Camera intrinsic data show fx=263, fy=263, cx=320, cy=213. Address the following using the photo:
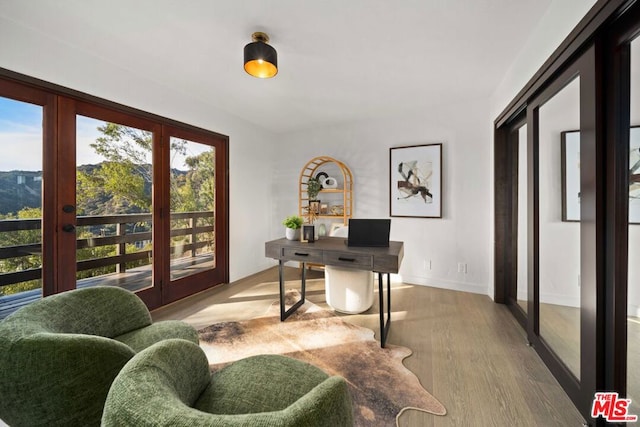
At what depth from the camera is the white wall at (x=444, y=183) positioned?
3.32 metres

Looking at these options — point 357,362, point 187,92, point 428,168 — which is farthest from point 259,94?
point 357,362

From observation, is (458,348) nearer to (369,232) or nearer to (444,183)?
(369,232)

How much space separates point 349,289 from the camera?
2.62 meters

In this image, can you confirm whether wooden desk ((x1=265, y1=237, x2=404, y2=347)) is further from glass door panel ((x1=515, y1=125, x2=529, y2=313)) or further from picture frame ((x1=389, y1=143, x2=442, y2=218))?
picture frame ((x1=389, y1=143, x2=442, y2=218))

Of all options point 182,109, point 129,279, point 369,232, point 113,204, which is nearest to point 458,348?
point 369,232

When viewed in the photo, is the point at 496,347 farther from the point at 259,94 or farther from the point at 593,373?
the point at 259,94

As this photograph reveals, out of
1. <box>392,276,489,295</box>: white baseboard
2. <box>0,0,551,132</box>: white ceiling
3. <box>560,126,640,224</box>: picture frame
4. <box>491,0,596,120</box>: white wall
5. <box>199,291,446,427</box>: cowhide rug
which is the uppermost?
<box>0,0,551,132</box>: white ceiling

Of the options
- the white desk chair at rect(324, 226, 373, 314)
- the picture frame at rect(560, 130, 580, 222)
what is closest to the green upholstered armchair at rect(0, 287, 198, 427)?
the white desk chair at rect(324, 226, 373, 314)

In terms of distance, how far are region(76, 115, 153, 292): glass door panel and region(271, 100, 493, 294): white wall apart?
103 inches

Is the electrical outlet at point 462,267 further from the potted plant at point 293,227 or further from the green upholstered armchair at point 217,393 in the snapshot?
the green upholstered armchair at point 217,393

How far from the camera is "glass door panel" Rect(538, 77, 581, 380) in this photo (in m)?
1.55

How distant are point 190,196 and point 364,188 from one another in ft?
8.00

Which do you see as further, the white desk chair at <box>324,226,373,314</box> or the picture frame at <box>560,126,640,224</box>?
the white desk chair at <box>324,226,373,314</box>

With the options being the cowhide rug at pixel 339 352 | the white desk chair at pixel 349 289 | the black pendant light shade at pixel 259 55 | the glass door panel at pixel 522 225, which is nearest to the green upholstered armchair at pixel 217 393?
the cowhide rug at pixel 339 352
